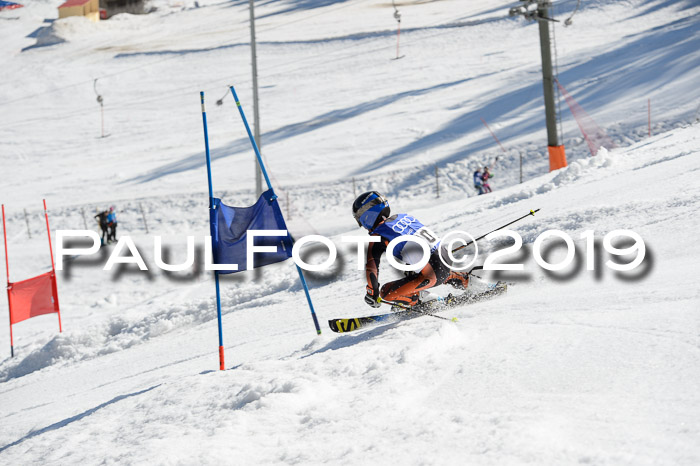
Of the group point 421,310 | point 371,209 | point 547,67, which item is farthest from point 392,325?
point 547,67

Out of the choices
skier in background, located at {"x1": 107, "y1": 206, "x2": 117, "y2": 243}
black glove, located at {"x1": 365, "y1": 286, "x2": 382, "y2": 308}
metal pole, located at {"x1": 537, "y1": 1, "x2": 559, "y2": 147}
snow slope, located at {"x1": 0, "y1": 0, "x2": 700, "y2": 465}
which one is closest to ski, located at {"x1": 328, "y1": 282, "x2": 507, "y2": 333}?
snow slope, located at {"x1": 0, "y1": 0, "x2": 700, "y2": 465}

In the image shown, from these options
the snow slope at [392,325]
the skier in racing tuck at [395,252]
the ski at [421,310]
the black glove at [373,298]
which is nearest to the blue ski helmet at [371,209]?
the skier in racing tuck at [395,252]

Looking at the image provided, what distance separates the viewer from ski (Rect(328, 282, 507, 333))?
23.2 ft

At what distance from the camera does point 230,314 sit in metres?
11.4

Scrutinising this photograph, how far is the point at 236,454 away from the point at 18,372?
911cm

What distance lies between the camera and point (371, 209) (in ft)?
22.3

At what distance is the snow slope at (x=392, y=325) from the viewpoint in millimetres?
4258

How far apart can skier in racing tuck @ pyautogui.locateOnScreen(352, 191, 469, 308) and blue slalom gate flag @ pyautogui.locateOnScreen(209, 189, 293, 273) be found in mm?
1371

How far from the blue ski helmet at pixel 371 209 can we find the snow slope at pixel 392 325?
1.09 metres

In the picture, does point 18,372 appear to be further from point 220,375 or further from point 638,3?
point 638,3

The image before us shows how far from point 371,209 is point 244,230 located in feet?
6.07

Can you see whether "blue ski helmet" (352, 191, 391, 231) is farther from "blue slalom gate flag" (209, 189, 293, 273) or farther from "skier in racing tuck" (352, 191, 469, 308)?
"blue slalom gate flag" (209, 189, 293, 273)

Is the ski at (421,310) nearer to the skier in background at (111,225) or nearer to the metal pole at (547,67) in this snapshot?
the metal pole at (547,67)

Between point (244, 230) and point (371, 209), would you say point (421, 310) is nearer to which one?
point (371, 209)
